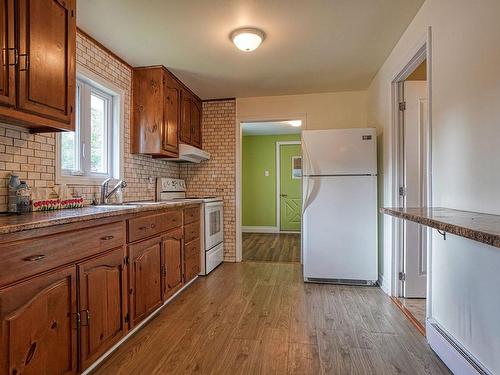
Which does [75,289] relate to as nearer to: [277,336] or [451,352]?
[277,336]

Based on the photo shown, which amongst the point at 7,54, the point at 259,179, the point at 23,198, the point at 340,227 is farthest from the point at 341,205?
the point at 259,179

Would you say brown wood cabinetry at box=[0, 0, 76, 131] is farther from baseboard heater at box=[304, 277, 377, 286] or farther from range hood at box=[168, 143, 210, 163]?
baseboard heater at box=[304, 277, 377, 286]

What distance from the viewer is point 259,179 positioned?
22.5 feet

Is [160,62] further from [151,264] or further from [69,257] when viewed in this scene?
[69,257]

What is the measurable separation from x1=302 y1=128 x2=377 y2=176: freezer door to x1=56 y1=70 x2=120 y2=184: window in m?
1.99

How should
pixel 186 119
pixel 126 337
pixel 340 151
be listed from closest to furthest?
pixel 126 337
pixel 340 151
pixel 186 119

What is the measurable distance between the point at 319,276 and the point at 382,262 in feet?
2.24

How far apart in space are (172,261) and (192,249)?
21.9 inches

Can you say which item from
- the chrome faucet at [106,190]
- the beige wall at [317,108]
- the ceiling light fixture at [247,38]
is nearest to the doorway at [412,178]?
the beige wall at [317,108]

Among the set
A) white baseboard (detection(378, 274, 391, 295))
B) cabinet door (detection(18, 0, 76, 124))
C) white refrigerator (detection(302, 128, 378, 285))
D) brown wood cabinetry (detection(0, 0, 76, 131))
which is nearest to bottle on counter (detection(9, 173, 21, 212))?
brown wood cabinetry (detection(0, 0, 76, 131))

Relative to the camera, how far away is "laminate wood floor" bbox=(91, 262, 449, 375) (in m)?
1.71

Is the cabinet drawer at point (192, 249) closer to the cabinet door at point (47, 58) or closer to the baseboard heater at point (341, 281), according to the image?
the baseboard heater at point (341, 281)

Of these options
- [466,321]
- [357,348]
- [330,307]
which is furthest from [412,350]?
[330,307]

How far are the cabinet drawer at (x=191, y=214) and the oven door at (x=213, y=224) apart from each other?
172 millimetres
